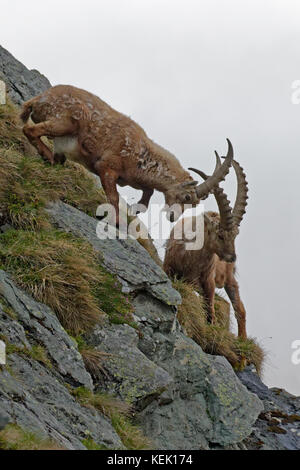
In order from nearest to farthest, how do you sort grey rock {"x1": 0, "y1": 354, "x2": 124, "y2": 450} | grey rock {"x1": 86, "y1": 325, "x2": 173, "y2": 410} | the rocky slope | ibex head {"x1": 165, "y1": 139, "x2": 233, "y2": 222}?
grey rock {"x1": 0, "y1": 354, "x2": 124, "y2": 450}
the rocky slope
grey rock {"x1": 86, "y1": 325, "x2": 173, "y2": 410}
ibex head {"x1": 165, "y1": 139, "x2": 233, "y2": 222}

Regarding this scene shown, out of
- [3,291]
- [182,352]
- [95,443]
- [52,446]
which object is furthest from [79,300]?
[52,446]

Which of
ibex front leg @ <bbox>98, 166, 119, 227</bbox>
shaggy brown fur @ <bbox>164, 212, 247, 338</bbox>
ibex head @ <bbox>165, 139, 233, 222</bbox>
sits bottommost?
shaggy brown fur @ <bbox>164, 212, 247, 338</bbox>

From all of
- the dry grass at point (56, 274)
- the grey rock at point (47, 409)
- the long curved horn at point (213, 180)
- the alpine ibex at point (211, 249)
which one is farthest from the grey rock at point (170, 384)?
the long curved horn at point (213, 180)

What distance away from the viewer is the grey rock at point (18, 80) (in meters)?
14.2

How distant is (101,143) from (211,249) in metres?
2.87

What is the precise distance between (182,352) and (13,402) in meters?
3.67

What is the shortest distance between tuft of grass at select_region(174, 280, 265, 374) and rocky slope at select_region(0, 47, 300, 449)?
17.6 inches

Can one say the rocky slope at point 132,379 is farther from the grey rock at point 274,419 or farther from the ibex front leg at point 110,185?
the ibex front leg at point 110,185

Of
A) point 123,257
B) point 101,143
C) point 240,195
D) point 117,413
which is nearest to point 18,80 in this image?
point 101,143

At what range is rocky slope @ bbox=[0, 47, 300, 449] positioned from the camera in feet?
17.5

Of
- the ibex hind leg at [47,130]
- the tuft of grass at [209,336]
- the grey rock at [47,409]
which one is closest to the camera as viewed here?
the grey rock at [47,409]

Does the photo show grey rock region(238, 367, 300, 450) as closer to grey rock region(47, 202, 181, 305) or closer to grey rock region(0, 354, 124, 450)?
grey rock region(47, 202, 181, 305)

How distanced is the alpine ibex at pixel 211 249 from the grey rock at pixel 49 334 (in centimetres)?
469

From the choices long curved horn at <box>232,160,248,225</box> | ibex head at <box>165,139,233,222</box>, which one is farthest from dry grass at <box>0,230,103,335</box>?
long curved horn at <box>232,160,248,225</box>
